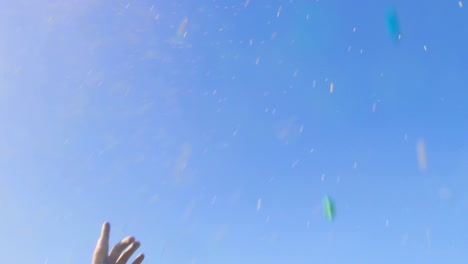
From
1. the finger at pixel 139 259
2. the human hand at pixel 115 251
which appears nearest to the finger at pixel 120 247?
the human hand at pixel 115 251

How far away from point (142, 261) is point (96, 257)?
0.81m

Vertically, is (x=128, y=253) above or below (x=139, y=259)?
below

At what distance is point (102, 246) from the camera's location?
7539 millimetres

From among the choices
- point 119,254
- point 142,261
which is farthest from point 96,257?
point 142,261

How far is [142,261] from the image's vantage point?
8.12 metres

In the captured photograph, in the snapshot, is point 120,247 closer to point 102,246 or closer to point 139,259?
point 102,246

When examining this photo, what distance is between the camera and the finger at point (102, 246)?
7.41 meters

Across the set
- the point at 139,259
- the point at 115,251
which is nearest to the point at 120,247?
the point at 115,251

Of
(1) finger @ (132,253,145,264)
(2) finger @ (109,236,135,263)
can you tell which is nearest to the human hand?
(2) finger @ (109,236,135,263)

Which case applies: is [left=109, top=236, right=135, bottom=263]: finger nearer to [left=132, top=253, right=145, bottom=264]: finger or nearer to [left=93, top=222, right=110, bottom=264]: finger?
[left=93, top=222, right=110, bottom=264]: finger

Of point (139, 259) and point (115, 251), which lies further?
point (139, 259)

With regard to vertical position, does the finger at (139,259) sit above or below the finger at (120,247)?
above

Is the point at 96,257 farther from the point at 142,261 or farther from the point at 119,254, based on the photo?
the point at 142,261

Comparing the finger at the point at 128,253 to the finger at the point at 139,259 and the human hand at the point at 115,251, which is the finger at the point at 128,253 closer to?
the human hand at the point at 115,251
